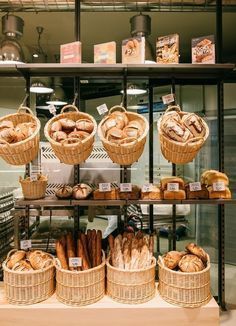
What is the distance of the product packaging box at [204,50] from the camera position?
207 centimetres

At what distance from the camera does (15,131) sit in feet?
6.30

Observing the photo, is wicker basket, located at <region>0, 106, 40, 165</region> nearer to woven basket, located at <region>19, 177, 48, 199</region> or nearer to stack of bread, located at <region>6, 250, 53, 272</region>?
woven basket, located at <region>19, 177, 48, 199</region>

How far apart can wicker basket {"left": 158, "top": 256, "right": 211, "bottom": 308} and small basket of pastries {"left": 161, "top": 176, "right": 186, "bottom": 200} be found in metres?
0.44

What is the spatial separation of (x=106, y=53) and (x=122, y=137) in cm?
61

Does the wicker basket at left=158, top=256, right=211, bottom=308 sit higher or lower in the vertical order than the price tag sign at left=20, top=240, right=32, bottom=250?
lower

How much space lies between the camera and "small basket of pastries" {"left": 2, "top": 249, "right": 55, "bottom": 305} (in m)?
1.93

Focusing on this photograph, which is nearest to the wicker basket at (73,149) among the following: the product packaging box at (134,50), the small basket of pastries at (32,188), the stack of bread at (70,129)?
the stack of bread at (70,129)

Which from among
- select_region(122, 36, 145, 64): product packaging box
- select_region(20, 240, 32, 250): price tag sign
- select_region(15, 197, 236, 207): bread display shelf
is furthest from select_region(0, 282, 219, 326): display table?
select_region(122, 36, 145, 64): product packaging box

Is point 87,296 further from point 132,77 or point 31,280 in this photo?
point 132,77

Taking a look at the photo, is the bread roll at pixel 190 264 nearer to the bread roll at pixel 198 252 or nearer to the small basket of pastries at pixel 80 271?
the bread roll at pixel 198 252

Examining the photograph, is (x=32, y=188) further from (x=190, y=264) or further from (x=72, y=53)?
(x=190, y=264)

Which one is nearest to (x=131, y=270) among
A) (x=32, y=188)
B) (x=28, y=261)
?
(x=28, y=261)

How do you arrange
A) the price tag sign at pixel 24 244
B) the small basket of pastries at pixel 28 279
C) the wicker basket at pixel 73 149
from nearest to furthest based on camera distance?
the wicker basket at pixel 73 149 < the small basket of pastries at pixel 28 279 < the price tag sign at pixel 24 244

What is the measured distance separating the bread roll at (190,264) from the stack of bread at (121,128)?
81 cm
